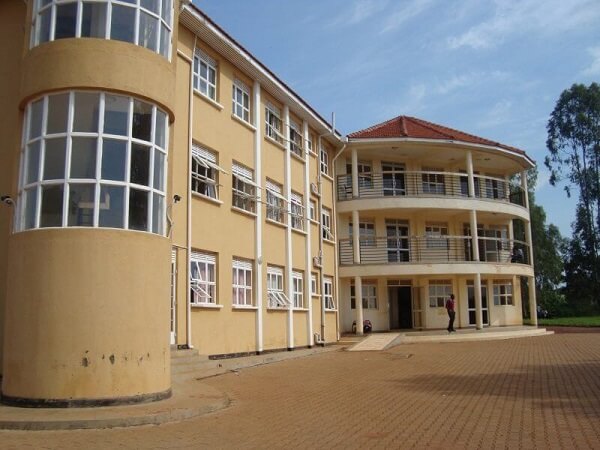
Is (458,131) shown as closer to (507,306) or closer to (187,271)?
(507,306)

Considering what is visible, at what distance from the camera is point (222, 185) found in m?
16.7

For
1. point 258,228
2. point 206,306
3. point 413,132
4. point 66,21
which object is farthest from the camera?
point 413,132

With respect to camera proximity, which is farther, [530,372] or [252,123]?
[252,123]

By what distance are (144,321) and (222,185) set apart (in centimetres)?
→ 793

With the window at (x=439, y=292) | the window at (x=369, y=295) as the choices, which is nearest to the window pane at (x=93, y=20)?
the window at (x=369, y=295)

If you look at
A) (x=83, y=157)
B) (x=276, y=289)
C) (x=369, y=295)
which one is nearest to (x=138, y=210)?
(x=83, y=157)

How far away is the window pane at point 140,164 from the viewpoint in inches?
376

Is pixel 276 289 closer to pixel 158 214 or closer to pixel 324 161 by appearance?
pixel 324 161

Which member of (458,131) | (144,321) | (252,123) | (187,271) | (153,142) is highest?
(458,131)

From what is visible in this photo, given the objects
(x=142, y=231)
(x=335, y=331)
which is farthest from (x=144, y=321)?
(x=335, y=331)

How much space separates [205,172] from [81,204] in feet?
23.8

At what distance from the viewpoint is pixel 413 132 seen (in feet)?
93.0

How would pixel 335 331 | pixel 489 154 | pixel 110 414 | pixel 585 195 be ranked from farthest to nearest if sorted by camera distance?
pixel 585 195 → pixel 489 154 → pixel 335 331 → pixel 110 414

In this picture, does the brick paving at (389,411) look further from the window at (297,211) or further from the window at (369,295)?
the window at (369,295)
